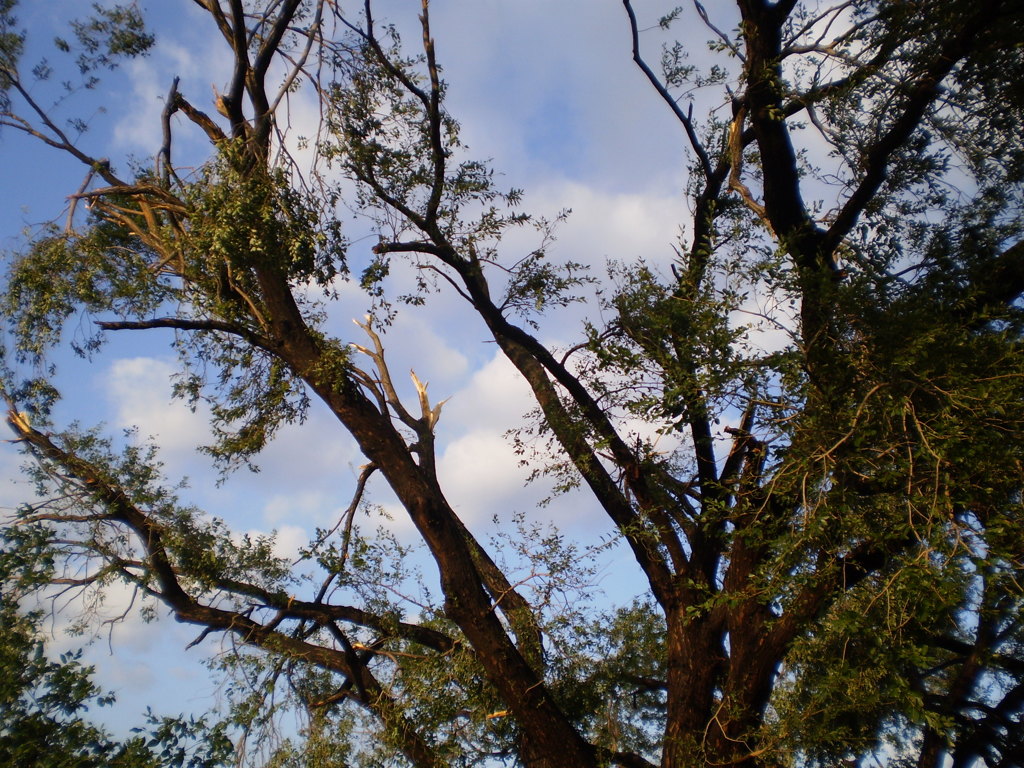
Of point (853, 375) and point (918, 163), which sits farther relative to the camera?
point (918, 163)

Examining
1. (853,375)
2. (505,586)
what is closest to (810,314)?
(853,375)

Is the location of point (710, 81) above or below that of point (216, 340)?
above

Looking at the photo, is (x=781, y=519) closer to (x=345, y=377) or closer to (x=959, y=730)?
(x=345, y=377)

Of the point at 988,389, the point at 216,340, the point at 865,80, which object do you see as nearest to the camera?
the point at 988,389

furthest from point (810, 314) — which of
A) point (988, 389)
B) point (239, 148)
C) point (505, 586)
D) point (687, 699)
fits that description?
point (239, 148)

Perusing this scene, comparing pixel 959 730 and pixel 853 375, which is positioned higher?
pixel 853 375

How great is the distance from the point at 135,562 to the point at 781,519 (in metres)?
6.28

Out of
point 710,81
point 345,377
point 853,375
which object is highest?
point 710,81

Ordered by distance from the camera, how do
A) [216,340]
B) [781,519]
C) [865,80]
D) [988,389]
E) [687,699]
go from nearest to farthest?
[988,389] < [781,519] < [865,80] < [687,699] < [216,340]

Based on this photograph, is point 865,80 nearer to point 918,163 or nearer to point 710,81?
point 918,163

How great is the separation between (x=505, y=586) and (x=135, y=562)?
379 centimetres

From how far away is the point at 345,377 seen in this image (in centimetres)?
796

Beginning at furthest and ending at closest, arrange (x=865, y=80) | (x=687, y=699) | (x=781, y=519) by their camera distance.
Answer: (x=687, y=699), (x=865, y=80), (x=781, y=519)

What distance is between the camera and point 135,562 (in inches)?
331
